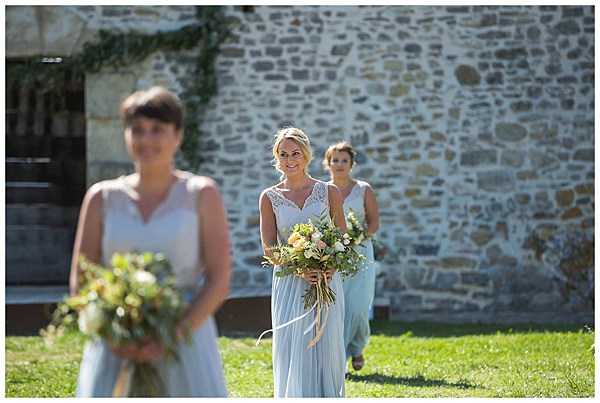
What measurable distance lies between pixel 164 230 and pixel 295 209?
9.37ft

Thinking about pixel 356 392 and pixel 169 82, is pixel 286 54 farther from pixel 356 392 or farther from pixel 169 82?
pixel 356 392

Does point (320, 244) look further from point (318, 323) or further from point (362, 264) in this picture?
point (362, 264)

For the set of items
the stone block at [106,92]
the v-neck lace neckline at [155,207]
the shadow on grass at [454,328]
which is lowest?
the shadow on grass at [454,328]

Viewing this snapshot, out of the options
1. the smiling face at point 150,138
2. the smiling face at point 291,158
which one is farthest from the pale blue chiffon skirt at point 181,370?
the smiling face at point 291,158

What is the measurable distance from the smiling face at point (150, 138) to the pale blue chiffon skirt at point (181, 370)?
653 mm

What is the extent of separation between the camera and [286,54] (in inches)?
520

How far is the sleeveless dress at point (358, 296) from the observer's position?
8555 mm

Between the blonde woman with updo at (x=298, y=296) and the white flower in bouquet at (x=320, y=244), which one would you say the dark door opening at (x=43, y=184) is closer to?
the blonde woman with updo at (x=298, y=296)

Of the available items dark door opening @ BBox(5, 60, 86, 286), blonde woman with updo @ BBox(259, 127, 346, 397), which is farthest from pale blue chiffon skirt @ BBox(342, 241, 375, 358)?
dark door opening @ BBox(5, 60, 86, 286)

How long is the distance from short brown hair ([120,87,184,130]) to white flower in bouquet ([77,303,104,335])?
0.69 meters
